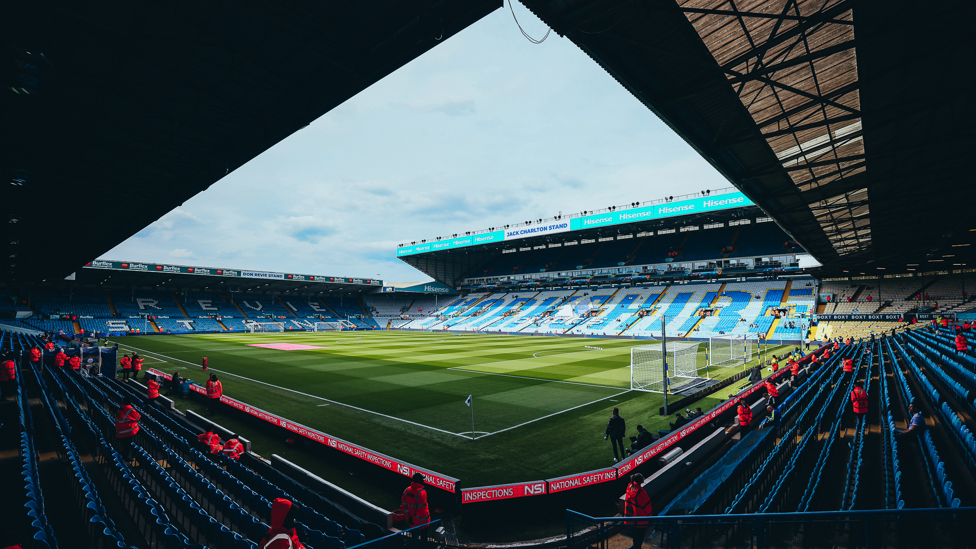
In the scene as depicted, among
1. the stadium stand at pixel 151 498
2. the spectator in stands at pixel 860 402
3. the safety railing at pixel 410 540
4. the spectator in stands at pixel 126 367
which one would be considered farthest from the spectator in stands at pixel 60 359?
the spectator in stands at pixel 860 402

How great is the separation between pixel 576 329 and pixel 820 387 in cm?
4190

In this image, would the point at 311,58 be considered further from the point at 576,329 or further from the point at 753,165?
the point at 576,329

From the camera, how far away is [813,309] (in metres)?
46.9

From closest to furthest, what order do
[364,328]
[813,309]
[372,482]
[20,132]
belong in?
[20,132], [372,482], [813,309], [364,328]

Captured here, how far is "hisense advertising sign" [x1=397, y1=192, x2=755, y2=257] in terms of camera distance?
44.7m

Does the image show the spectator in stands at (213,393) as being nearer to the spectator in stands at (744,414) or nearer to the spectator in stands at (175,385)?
the spectator in stands at (175,385)

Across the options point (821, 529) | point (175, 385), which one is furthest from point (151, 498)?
point (175, 385)

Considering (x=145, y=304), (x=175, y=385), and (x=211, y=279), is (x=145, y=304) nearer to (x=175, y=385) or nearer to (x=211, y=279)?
(x=211, y=279)

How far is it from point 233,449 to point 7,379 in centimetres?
850

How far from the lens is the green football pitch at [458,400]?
37.2 ft

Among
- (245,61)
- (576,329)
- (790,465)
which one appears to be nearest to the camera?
(245,61)

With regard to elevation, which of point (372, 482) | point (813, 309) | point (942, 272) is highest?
point (942, 272)

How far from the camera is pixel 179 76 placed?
732cm

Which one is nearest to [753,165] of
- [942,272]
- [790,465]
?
[790,465]
